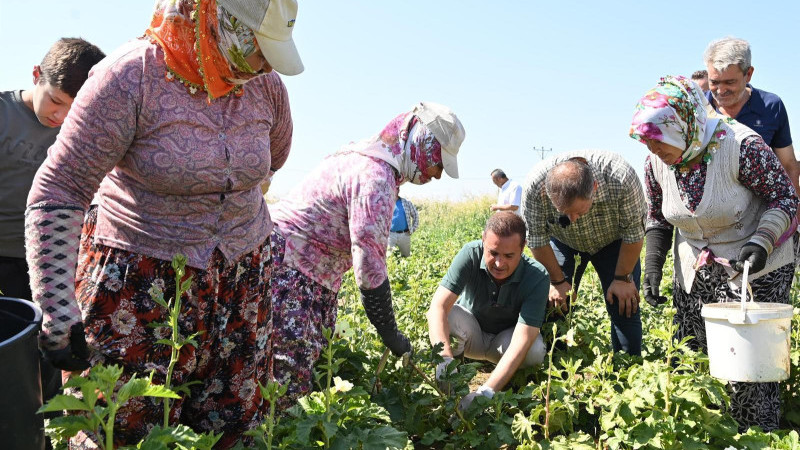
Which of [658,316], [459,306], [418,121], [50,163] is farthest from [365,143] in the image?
[658,316]

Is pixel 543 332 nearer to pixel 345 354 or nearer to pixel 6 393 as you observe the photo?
pixel 345 354

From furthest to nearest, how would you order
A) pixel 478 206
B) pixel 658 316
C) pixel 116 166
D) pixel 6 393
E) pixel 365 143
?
pixel 478 206, pixel 658 316, pixel 365 143, pixel 116 166, pixel 6 393

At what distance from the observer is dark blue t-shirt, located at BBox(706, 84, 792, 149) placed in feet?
12.3

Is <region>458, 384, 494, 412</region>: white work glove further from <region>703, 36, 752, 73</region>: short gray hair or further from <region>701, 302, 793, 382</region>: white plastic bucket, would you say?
<region>703, 36, 752, 73</region>: short gray hair

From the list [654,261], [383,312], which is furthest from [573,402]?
[654,261]

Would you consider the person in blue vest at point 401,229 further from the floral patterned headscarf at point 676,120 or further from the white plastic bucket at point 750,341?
the white plastic bucket at point 750,341

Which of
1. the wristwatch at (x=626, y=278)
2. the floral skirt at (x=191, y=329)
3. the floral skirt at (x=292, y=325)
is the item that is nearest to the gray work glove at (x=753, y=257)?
the wristwatch at (x=626, y=278)

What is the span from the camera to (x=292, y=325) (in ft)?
8.40

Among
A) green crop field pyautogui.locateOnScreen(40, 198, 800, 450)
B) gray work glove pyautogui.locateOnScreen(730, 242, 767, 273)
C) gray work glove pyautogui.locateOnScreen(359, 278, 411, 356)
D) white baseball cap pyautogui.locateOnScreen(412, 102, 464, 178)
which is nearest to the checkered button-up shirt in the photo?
green crop field pyautogui.locateOnScreen(40, 198, 800, 450)

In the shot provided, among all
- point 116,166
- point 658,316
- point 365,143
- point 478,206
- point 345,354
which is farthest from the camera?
point 478,206

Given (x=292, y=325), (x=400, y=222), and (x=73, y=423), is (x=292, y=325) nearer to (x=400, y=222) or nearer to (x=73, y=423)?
(x=73, y=423)

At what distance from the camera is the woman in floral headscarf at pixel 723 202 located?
108 inches

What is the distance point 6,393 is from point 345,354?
2043 mm

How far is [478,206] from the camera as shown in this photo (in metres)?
21.9
